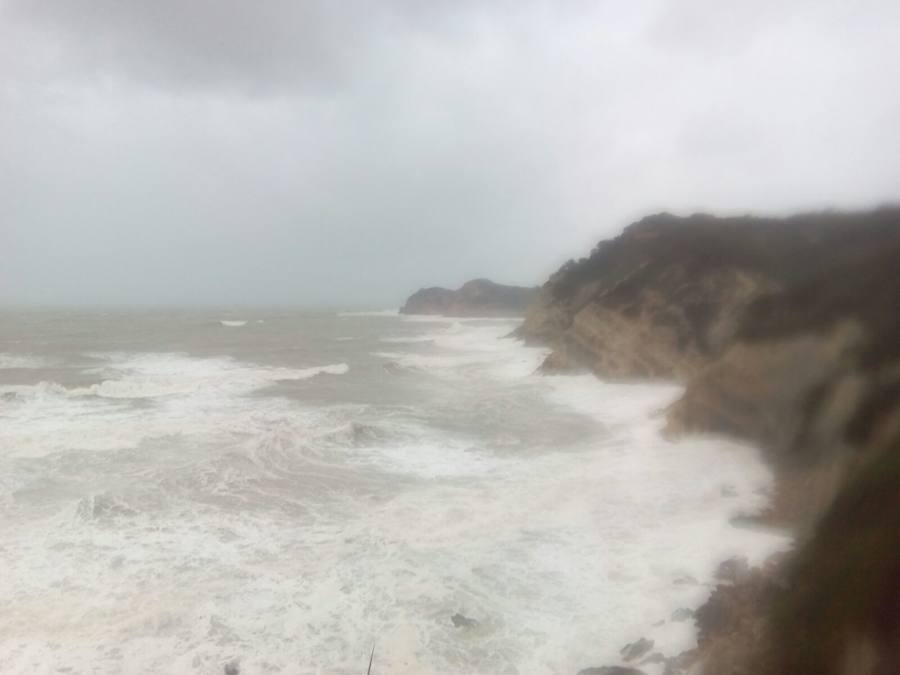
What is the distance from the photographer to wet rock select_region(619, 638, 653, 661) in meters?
6.02

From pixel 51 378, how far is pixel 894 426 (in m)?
31.8

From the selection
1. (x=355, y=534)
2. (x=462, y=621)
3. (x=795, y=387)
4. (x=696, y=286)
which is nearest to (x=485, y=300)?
(x=696, y=286)

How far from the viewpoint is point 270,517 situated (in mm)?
10141

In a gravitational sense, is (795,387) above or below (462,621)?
above

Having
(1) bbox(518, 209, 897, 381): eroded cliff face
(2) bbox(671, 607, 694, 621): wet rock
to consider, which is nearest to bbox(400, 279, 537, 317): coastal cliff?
(1) bbox(518, 209, 897, 381): eroded cliff face

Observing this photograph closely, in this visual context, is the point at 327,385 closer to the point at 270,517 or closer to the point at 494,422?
the point at 494,422

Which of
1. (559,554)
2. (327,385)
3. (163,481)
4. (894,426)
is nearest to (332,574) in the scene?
(559,554)

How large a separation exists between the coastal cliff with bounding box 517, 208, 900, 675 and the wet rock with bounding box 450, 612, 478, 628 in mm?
2243

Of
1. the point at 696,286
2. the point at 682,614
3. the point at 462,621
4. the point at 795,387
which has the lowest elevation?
the point at 462,621

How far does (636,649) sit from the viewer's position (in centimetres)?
609

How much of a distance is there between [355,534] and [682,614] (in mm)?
4897

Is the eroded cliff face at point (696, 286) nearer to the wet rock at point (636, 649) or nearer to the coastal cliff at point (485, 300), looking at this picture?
the wet rock at point (636, 649)

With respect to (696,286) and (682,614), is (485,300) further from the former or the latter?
(682,614)

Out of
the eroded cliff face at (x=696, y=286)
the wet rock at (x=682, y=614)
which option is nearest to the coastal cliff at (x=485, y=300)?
the eroded cliff face at (x=696, y=286)
